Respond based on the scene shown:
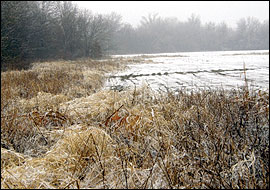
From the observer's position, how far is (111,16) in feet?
138

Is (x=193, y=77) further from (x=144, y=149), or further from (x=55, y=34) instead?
(x=55, y=34)

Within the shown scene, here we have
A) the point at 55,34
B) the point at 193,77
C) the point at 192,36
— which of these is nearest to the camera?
the point at 193,77

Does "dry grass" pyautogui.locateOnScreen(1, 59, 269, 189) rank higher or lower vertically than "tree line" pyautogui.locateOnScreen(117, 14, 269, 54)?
lower

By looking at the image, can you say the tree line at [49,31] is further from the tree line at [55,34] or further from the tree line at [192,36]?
the tree line at [192,36]

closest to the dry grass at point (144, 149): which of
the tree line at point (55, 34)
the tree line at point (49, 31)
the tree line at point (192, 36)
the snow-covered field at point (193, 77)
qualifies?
the snow-covered field at point (193, 77)

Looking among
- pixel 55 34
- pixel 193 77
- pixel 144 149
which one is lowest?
pixel 144 149

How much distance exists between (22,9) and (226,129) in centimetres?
1939

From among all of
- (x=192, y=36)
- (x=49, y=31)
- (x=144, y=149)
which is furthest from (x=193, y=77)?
(x=192, y=36)

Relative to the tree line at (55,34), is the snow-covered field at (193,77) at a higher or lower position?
lower

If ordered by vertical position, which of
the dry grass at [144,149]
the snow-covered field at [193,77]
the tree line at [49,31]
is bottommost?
the dry grass at [144,149]

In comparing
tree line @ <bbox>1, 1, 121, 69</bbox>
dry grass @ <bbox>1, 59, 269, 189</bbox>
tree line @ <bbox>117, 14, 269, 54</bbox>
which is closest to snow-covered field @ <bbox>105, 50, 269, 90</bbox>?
dry grass @ <bbox>1, 59, 269, 189</bbox>

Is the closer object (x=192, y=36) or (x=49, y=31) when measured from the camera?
(x=49, y=31)

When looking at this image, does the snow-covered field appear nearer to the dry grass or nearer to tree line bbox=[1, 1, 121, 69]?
the dry grass

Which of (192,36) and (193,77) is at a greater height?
(192,36)
